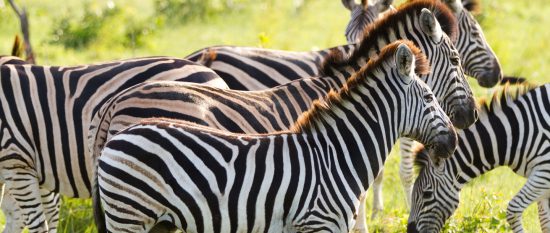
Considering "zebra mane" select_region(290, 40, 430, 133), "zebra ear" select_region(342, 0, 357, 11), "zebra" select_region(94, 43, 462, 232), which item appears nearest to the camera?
"zebra" select_region(94, 43, 462, 232)

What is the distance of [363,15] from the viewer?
34.3 ft

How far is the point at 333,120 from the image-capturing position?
6.14 metres

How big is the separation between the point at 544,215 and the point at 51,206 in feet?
14.4

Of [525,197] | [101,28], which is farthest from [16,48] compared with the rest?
[101,28]

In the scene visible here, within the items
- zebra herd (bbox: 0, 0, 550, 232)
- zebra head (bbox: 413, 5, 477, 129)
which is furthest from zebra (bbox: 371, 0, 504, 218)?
zebra head (bbox: 413, 5, 477, 129)

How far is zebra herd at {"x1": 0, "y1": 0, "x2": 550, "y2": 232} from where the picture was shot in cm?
570

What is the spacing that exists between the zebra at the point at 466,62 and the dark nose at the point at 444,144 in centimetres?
321

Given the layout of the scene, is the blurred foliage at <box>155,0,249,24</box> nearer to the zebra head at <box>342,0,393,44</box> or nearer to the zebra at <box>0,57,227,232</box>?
the zebra head at <box>342,0,393,44</box>

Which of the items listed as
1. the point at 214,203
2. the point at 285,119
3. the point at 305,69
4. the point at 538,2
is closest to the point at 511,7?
the point at 538,2

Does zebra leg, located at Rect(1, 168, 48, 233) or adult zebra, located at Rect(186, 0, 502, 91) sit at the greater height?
adult zebra, located at Rect(186, 0, 502, 91)

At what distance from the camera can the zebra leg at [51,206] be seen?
8242mm

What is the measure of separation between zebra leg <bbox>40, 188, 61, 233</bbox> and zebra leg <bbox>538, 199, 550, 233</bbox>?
14.2 feet

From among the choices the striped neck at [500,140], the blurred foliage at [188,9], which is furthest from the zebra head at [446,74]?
the blurred foliage at [188,9]

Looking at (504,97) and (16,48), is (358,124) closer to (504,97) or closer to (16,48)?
(504,97)
